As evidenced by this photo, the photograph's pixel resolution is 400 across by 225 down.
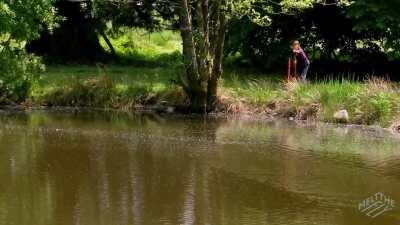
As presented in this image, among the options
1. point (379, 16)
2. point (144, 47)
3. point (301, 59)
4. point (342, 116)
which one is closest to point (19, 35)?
point (342, 116)

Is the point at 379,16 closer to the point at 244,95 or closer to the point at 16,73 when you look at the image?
the point at 244,95

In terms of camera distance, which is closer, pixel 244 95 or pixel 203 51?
pixel 203 51

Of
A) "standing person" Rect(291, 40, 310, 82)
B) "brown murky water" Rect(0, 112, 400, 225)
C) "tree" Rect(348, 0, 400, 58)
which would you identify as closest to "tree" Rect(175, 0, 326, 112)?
"brown murky water" Rect(0, 112, 400, 225)

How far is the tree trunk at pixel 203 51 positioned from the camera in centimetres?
1908

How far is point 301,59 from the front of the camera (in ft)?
74.0

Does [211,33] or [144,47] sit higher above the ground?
Result: [211,33]

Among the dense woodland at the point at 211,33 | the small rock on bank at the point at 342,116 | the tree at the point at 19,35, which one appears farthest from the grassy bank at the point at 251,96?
the tree at the point at 19,35

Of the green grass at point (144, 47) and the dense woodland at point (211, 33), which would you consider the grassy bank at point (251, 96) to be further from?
the green grass at point (144, 47)

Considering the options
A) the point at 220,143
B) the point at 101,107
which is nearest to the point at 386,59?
the point at 101,107

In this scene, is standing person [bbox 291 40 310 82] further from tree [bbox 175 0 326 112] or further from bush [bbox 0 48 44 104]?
bush [bbox 0 48 44 104]

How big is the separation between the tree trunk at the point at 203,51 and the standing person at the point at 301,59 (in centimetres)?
298

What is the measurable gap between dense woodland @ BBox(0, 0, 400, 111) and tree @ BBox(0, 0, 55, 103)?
3cm

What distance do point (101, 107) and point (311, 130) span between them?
20.7 feet

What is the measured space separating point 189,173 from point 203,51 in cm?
802
